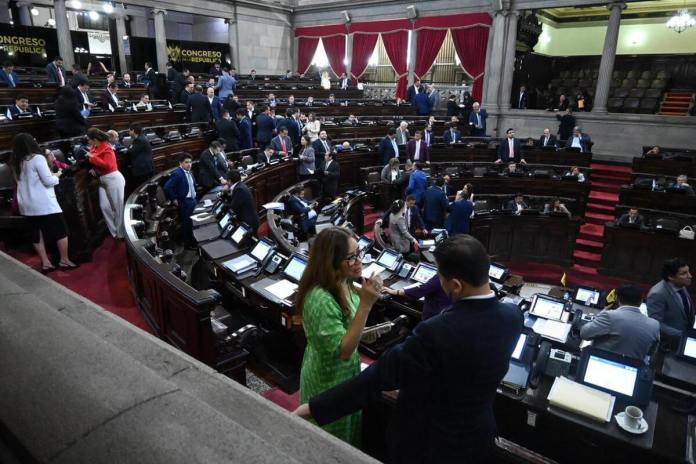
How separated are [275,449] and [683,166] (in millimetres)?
11672

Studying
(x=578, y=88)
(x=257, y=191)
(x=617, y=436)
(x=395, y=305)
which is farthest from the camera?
(x=578, y=88)

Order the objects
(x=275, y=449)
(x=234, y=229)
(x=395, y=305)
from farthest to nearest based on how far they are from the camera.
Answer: (x=234, y=229)
(x=395, y=305)
(x=275, y=449)

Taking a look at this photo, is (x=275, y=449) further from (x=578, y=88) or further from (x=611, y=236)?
(x=578, y=88)

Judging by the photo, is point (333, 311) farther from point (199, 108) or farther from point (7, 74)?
point (7, 74)

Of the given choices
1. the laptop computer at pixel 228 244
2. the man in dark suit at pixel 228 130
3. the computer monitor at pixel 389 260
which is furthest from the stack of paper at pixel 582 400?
the man in dark suit at pixel 228 130

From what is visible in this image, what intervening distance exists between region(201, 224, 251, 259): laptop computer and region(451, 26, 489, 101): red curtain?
12486mm

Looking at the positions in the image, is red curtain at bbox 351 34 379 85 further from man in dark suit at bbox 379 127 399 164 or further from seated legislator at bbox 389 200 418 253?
seated legislator at bbox 389 200 418 253

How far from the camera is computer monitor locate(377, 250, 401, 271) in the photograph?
530 centimetres

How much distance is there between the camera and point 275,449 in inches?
42.6

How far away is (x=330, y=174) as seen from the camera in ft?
29.6

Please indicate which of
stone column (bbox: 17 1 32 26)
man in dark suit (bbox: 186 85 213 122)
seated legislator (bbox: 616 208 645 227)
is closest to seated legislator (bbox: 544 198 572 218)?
seated legislator (bbox: 616 208 645 227)

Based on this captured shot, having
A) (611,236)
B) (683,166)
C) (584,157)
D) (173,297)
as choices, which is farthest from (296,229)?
(683,166)

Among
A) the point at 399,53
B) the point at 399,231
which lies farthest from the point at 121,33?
the point at 399,231

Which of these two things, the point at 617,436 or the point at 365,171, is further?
the point at 365,171
